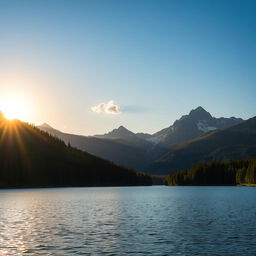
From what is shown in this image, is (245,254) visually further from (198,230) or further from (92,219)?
(92,219)

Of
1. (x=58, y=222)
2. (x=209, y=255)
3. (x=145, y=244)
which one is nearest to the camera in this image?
(x=209, y=255)

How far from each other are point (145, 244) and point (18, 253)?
47.5ft

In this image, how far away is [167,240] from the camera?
4894cm

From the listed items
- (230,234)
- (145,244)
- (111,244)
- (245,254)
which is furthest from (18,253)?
(230,234)

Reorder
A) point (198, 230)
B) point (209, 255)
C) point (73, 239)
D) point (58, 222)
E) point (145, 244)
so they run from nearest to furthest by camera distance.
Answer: point (209, 255)
point (145, 244)
point (73, 239)
point (198, 230)
point (58, 222)

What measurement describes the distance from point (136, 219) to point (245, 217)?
2063cm

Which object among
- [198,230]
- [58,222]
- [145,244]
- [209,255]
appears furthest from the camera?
[58,222]

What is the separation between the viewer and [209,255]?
40.2m

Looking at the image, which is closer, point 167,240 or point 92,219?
point 167,240

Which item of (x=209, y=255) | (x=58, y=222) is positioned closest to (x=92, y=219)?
(x=58, y=222)

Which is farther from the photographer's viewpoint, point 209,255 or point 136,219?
point 136,219

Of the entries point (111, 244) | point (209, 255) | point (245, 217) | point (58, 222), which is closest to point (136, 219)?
point (58, 222)

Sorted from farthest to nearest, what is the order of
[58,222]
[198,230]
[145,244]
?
[58,222] < [198,230] < [145,244]

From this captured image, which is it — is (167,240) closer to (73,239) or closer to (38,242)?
(73,239)
